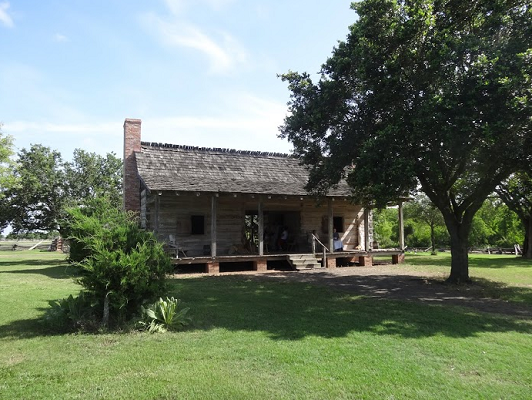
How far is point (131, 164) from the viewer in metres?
20.4

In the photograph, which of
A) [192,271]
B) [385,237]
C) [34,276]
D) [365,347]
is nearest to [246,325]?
[365,347]

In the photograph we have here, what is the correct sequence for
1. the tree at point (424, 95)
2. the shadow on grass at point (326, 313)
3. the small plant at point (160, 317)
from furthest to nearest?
the tree at point (424, 95), the shadow on grass at point (326, 313), the small plant at point (160, 317)

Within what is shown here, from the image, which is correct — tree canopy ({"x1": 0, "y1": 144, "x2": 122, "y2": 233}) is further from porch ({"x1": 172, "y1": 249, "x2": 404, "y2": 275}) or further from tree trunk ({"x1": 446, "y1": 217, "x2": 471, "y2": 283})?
tree trunk ({"x1": 446, "y1": 217, "x2": 471, "y2": 283})

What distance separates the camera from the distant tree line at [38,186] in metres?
27.9

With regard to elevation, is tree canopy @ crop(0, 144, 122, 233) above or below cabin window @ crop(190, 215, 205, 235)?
above

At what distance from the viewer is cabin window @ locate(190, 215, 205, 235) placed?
63.9ft

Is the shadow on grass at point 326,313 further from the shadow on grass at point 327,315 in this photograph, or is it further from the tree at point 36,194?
the tree at point 36,194

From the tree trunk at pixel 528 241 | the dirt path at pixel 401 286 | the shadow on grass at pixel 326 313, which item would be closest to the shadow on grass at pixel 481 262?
the tree trunk at pixel 528 241

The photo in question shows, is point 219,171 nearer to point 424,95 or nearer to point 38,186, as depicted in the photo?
point 424,95

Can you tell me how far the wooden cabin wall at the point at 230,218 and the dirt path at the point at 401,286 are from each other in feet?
11.2

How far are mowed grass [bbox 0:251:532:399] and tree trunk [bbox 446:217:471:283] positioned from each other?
524 centimetres

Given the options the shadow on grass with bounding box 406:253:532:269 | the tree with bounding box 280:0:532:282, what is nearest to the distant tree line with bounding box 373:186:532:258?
the shadow on grass with bounding box 406:253:532:269

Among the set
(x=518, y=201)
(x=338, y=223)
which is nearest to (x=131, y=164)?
(x=338, y=223)

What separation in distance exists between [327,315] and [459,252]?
8.03m
